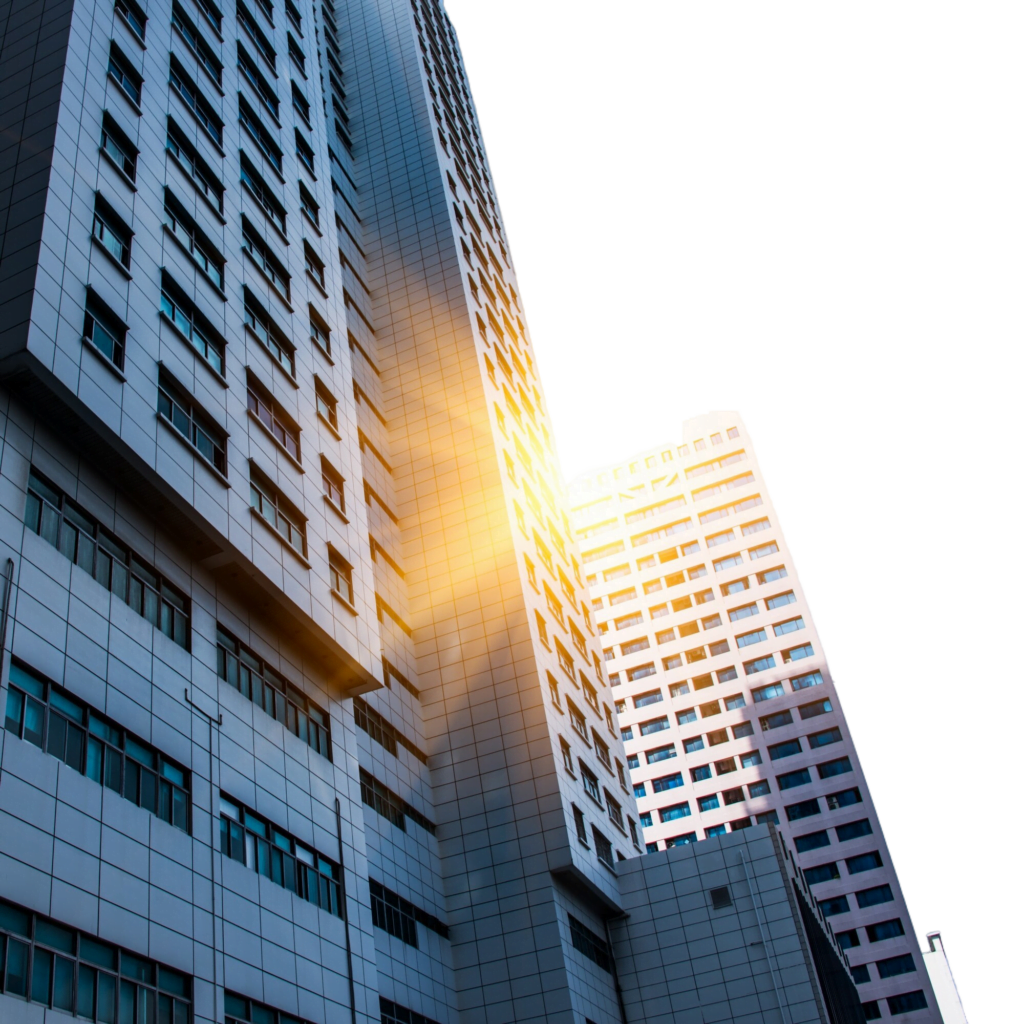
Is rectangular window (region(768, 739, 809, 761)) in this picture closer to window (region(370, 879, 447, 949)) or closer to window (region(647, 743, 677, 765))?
window (region(647, 743, 677, 765))

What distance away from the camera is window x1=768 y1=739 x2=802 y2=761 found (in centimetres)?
8788

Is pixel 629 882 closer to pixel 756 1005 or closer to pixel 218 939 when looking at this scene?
pixel 756 1005

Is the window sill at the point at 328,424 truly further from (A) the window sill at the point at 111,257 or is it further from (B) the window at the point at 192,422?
(A) the window sill at the point at 111,257

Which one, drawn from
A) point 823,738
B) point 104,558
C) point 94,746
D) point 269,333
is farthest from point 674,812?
point 94,746

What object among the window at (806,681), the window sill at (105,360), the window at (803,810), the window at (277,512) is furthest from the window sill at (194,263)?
the window at (806,681)

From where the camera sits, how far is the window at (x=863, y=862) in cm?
8081

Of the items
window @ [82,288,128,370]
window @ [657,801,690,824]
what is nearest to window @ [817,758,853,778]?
window @ [657,801,690,824]

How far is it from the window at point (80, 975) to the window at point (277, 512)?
11932 millimetres

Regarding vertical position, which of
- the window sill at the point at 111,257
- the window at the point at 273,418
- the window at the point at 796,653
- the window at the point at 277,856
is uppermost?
the window at the point at 796,653

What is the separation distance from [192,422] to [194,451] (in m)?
1.38

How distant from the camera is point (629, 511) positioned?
346 ft

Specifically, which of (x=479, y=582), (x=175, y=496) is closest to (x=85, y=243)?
(x=175, y=496)

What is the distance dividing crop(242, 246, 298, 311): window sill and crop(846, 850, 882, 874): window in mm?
66454

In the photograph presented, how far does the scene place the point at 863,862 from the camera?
81.2 meters
